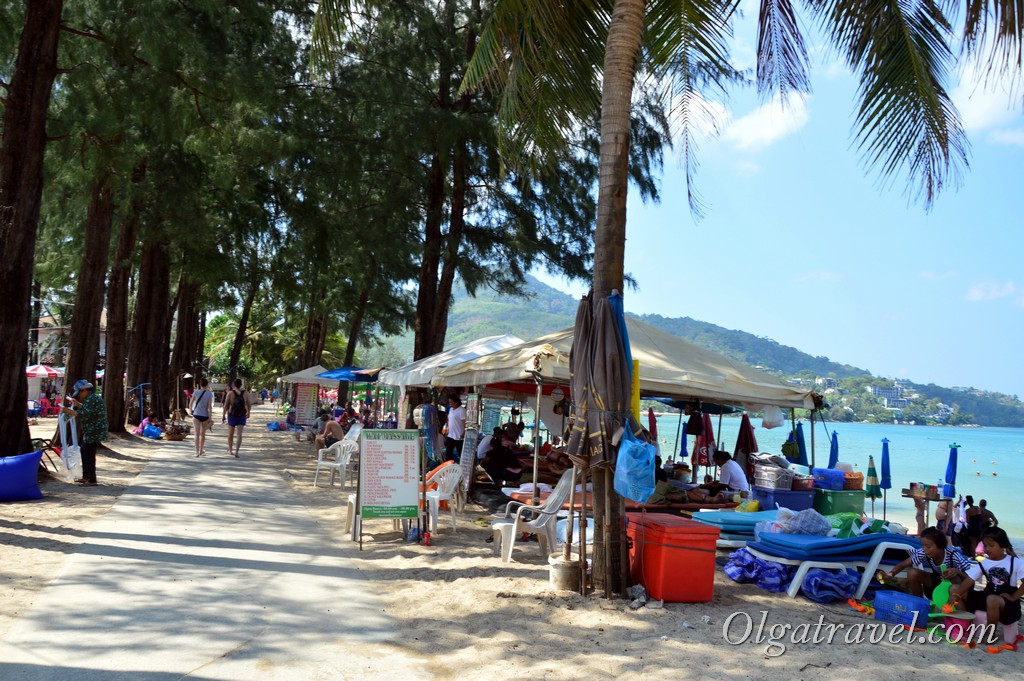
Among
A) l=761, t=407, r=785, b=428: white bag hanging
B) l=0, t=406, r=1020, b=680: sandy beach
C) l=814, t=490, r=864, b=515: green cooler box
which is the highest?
l=761, t=407, r=785, b=428: white bag hanging

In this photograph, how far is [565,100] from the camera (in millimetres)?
8242

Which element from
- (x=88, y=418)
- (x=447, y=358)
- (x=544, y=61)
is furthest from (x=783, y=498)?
(x=88, y=418)

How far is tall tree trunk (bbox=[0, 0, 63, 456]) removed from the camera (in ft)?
33.7

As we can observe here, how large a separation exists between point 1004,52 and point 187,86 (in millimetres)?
11119

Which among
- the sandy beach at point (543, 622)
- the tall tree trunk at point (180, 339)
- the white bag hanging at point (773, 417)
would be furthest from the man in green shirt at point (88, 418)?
the tall tree trunk at point (180, 339)

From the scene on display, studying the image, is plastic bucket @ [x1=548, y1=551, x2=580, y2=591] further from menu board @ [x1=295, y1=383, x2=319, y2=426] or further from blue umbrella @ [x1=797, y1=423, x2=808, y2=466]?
menu board @ [x1=295, y1=383, x2=319, y2=426]

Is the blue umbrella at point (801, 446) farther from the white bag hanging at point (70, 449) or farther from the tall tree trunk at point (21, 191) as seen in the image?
the tall tree trunk at point (21, 191)

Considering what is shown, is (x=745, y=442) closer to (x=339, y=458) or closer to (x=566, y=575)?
(x=339, y=458)

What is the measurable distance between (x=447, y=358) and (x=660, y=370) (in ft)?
14.4

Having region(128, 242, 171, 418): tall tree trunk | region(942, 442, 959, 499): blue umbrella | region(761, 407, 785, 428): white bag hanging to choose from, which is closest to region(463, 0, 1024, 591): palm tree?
region(761, 407, 785, 428): white bag hanging

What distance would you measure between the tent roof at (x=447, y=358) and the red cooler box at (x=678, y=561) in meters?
5.56

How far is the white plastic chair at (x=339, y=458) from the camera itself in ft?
44.1

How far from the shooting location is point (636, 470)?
601cm

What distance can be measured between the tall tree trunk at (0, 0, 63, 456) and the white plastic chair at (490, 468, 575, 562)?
22.6 feet
